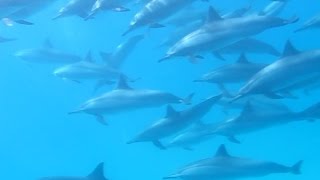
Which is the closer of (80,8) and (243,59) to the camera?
(80,8)

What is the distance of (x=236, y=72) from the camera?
31.2 ft

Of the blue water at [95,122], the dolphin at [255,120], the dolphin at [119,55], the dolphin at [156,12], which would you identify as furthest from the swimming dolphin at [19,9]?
the blue water at [95,122]

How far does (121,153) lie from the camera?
29.6 metres

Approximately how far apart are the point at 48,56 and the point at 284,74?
24.6ft

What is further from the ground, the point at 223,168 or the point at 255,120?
the point at 255,120

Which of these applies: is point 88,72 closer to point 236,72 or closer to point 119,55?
point 119,55

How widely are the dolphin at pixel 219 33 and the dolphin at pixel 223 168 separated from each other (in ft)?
7.35

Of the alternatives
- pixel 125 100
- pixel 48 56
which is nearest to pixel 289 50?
pixel 125 100

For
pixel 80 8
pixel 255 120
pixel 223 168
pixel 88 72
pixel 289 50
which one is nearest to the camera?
pixel 289 50

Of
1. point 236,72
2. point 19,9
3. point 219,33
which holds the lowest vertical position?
point 219,33

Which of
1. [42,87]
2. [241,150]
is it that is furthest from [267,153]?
[42,87]

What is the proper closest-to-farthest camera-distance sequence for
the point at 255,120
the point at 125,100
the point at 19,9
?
the point at 19,9 < the point at 125,100 < the point at 255,120

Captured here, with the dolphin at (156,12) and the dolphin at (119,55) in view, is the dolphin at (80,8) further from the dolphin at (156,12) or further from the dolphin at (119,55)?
the dolphin at (119,55)

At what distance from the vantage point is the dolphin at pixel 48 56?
524 inches
